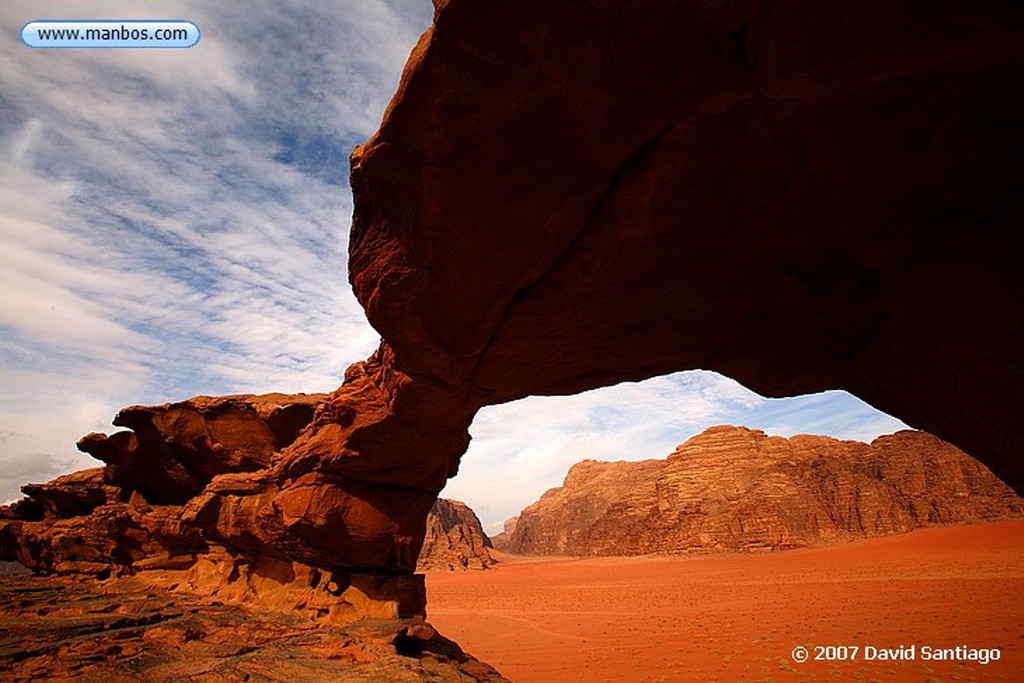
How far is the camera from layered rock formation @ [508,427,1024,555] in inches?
1694

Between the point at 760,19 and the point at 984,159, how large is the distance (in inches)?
89.9

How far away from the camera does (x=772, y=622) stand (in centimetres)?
1397

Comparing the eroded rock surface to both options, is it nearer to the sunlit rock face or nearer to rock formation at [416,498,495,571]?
the sunlit rock face

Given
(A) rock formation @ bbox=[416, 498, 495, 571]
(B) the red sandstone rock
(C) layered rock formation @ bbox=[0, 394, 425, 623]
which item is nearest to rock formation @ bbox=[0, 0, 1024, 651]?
(C) layered rock formation @ bbox=[0, 394, 425, 623]

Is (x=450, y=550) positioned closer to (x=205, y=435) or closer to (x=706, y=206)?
(x=205, y=435)

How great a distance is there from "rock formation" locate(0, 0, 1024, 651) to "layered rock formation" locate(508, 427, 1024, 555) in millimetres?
46508

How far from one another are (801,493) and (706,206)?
2043 inches

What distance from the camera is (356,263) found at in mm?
5297

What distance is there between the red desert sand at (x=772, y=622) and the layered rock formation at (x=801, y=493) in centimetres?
1329

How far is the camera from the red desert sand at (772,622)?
940 cm

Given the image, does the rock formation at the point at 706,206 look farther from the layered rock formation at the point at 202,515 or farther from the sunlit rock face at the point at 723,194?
the layered rock formation at the point at 202,515

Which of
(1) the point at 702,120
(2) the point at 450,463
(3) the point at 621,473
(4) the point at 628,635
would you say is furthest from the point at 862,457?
(1) the point at 702,120

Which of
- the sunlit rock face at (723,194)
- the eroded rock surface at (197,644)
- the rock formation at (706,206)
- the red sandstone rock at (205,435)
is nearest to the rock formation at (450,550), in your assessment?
the red sandstone rock at (205,435)

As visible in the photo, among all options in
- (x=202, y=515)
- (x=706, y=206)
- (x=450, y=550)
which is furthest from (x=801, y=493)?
(x=706, y=206)
